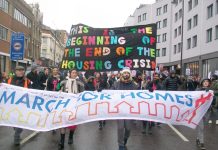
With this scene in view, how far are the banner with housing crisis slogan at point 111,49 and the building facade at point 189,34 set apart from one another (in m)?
6.50

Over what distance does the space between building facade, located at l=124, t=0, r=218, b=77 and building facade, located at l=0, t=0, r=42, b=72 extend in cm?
1829

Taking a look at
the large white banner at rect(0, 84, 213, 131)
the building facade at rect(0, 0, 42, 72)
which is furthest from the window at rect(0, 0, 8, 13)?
the large white banner at rect(0, 84, 213, 131)

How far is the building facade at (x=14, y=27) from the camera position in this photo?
37812mm

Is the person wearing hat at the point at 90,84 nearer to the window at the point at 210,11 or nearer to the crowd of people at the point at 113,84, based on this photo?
the crowd of people at the point at 113,84

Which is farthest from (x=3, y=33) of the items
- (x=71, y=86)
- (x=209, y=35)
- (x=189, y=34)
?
(x=71, y=86)

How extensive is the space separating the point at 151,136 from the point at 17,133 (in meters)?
3.63

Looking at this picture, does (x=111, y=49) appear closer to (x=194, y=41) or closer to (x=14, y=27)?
(x=14, y=27)

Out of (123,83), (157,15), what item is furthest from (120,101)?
(157,15)

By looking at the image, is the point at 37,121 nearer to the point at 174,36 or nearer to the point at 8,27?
the point at 8,27

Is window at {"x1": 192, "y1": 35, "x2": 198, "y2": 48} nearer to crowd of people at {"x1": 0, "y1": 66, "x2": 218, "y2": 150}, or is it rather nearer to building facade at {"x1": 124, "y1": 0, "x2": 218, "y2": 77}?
building facade at {"x1": 124, "y1": 0, "x2": 218, "y2": 77}

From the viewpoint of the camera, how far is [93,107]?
25.1ft

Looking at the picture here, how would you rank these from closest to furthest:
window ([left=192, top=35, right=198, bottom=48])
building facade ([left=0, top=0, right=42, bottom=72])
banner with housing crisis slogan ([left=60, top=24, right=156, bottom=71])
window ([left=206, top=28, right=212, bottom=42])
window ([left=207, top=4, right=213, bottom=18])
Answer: banner with housing crisis slogan ([left=60, top=24, right=156, bottom=71]) → building facade ([left=0, top=0, right=42, bottom=72]) → window ([left=206, top=28, right=212, bottom=42]) → window ([left=207, top=4, right=213, bottom=18]) → window ([left=192, top=35, right=198, bottom=48])

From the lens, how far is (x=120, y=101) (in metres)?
7.67

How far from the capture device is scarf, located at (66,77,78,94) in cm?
840
